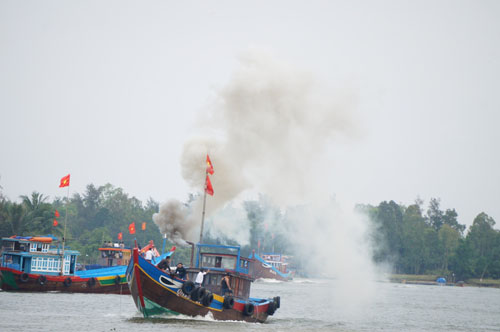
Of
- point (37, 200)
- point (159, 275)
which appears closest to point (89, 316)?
point (159, 275)

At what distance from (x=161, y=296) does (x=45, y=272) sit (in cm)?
2719

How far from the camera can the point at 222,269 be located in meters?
40.9

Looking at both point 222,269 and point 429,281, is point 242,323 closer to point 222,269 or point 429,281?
point 222,269

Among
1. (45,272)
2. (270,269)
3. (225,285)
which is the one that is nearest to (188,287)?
(225,285)

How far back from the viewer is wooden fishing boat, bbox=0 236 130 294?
58656 mm

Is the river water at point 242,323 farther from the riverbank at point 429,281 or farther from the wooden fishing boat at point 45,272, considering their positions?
the riverbank at point 429,281

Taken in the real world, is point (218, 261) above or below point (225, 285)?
above

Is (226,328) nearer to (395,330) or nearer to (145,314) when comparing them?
(145,314)

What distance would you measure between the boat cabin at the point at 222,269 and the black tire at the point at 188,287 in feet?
7.61

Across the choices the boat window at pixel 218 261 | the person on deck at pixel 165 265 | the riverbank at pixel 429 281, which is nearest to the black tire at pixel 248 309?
Answer: the boat window at pixel 218 261

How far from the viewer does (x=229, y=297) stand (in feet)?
130

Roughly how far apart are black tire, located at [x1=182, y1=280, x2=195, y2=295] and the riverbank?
428 feet

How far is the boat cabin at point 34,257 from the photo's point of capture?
59594 mm

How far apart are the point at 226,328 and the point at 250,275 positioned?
24.4 feet
